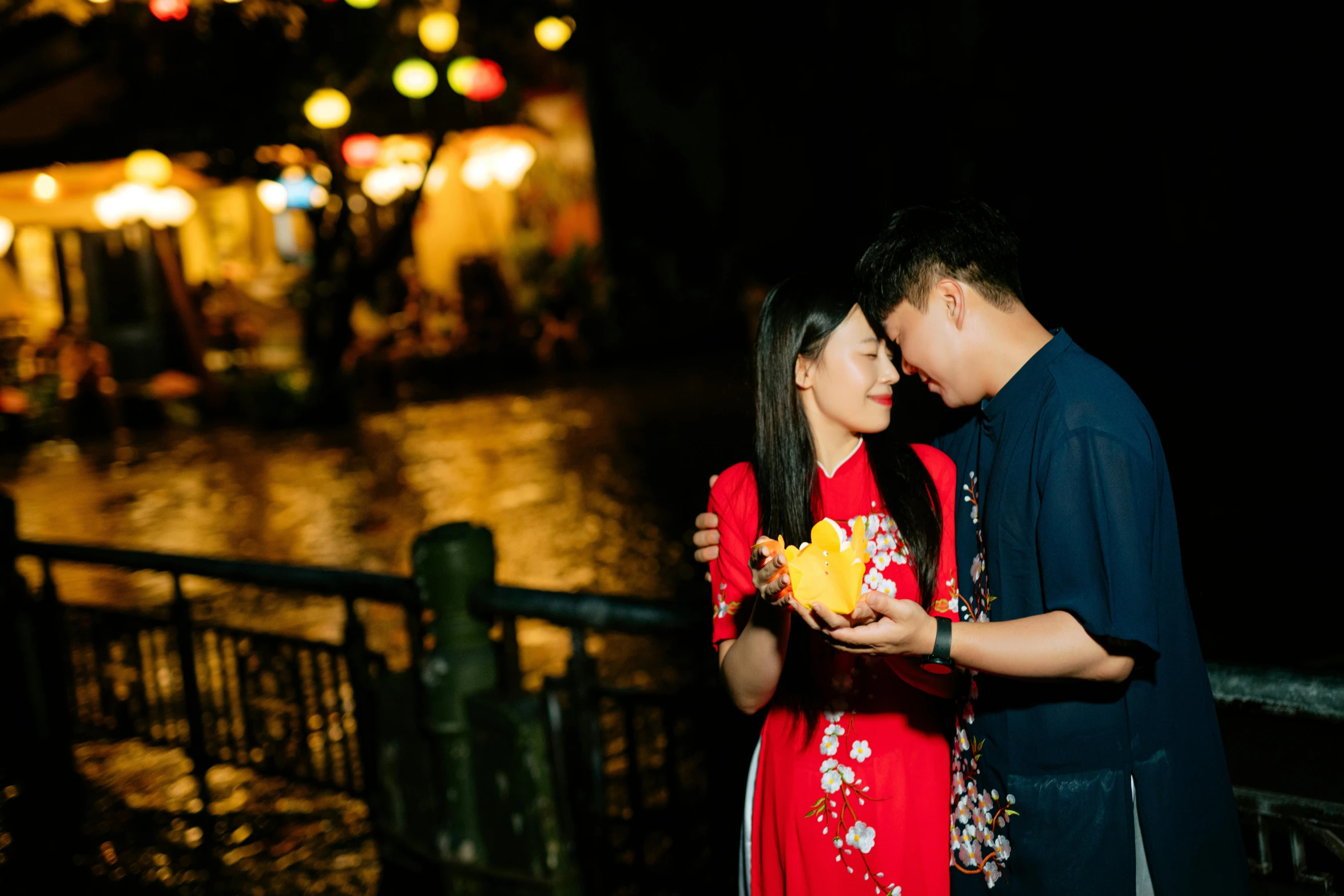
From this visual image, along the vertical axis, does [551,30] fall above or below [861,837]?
above

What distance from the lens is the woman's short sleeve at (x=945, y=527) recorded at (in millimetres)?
2264

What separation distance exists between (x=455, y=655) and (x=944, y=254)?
2.60 m

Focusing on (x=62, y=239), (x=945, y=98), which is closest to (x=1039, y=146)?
(x=945, y=98)

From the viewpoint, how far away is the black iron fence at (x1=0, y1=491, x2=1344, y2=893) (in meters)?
3.44

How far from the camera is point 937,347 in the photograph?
2.11m

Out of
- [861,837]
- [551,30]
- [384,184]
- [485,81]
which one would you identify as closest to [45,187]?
[384,184]

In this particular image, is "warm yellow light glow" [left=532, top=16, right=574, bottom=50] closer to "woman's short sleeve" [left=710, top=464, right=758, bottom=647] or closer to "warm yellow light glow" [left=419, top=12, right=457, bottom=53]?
"warm yellow light glow" [left=419, top=12, right=457, bottom=53]

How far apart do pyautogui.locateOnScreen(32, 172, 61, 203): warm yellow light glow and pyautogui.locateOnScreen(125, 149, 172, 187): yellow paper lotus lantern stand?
1297 millimetres

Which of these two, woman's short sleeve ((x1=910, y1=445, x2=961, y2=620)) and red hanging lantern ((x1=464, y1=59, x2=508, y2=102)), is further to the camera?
red hanging lantern ((x1=464, y1=59, x2=508, y2=102))

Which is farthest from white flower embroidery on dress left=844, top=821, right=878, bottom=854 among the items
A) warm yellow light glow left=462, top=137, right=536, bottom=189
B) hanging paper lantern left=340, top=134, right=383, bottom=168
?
warm yellow light glow left=462, top=137, right=536, bottom=189

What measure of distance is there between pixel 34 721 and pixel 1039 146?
281 inches

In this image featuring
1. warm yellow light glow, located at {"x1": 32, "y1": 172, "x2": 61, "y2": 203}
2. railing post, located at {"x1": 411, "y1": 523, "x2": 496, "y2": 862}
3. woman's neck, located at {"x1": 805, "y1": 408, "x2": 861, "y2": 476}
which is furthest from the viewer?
warm yellow light glow, located at {"x1": 32, "y1": 172, "x2": 61, "y2": 203}

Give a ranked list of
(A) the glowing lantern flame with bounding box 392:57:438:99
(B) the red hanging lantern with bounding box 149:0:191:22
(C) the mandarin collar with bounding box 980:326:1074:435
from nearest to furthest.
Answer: (C) the mandarin collar with bounding box 980:326:1074:435 < (B) the red hanging lantern with bounding box 149:0:191:22 < (A) the glowing lantern flame with bounding box 392:57:438:99

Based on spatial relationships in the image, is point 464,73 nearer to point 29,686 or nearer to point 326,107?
point 326,107
